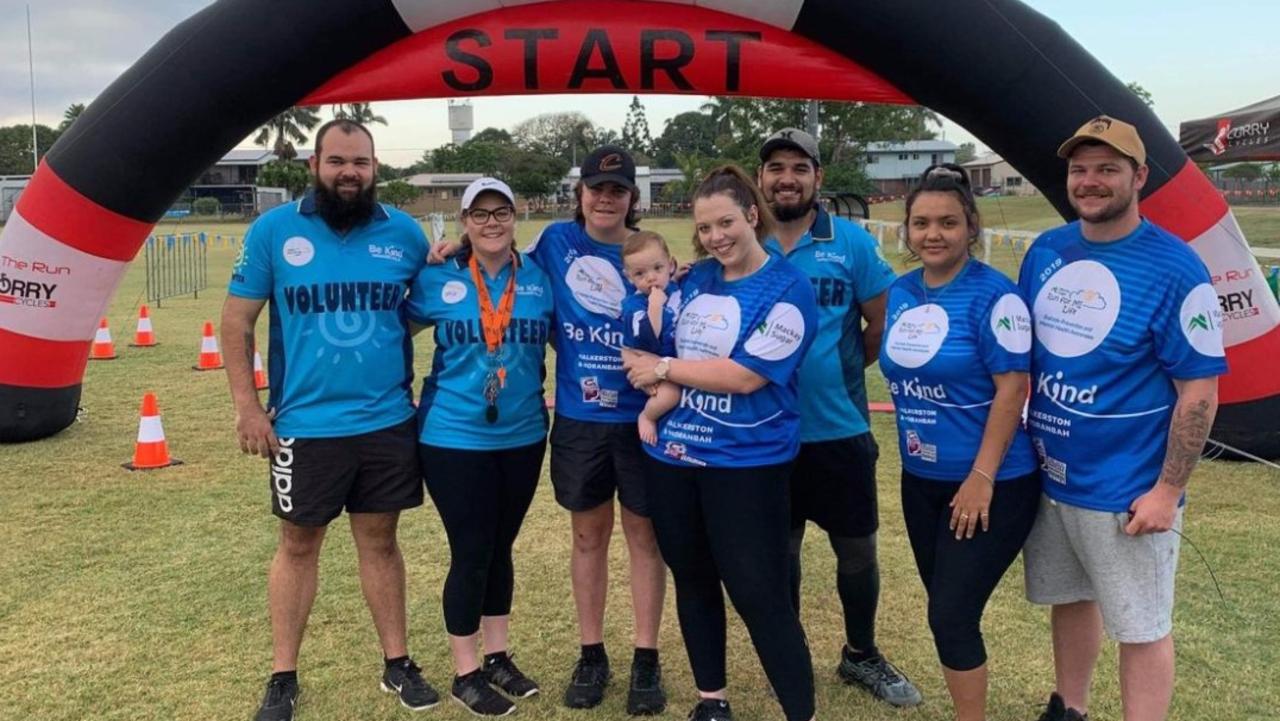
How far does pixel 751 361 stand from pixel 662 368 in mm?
283

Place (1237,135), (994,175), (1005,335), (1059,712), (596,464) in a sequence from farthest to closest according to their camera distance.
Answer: (994,175), (1237,135), (596,464), (1059,712), (1005,335)

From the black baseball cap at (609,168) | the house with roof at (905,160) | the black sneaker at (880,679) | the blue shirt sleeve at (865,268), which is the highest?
the house with roof at (905,160)

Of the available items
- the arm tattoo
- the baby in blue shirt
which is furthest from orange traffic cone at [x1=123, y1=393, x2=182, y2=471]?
the arm tattoo

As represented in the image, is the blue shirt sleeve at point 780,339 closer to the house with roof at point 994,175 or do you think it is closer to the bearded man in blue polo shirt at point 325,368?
the house with roof at point 994,175

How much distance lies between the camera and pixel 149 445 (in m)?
6.27

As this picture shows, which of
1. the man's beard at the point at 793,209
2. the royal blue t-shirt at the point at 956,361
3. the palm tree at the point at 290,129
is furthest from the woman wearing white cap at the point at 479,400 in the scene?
the palm tree at the point at 290,129

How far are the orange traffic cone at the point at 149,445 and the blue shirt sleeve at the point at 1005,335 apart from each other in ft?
18.1

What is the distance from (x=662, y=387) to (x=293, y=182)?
52.7 metres

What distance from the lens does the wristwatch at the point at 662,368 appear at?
2844 mm

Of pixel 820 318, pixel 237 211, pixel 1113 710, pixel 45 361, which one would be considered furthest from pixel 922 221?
pixel 237 211

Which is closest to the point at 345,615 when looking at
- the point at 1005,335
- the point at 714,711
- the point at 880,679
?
the point at 714,711

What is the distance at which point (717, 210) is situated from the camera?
2773 mm

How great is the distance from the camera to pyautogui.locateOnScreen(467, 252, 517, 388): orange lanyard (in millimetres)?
3229

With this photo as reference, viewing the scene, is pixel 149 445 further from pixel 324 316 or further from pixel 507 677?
pixel 507 677
